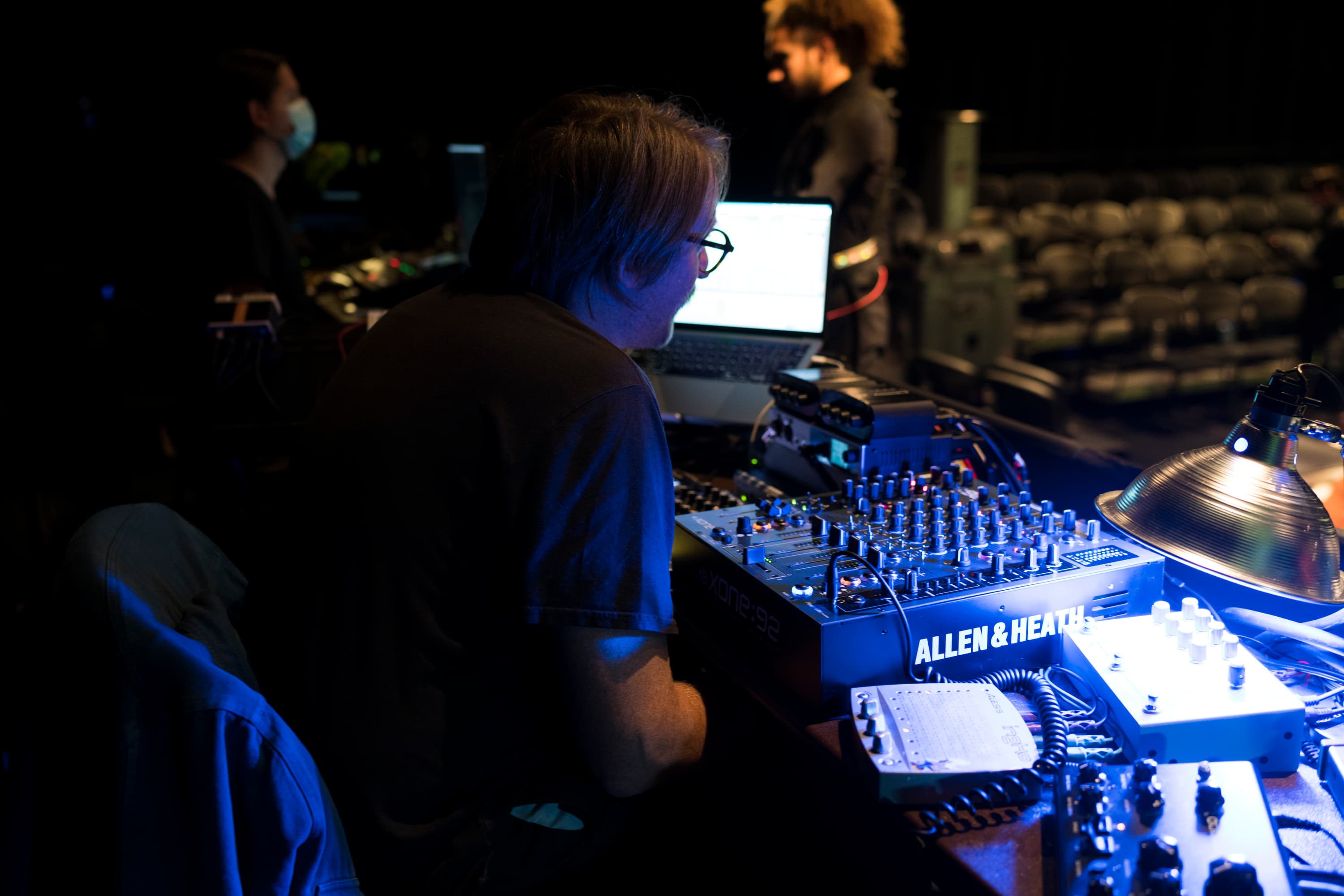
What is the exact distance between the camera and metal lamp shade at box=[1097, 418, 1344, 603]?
99 cm

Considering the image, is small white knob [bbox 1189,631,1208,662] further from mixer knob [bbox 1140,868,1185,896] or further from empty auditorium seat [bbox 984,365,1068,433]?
empty auditorium seat [bbox 984,365,1068,433]

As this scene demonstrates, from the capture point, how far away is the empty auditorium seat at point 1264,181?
8156mm

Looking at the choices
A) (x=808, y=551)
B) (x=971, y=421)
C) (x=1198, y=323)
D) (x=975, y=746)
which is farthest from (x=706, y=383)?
(x=1198, y=323)

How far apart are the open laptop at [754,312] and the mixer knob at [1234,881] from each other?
1390 millimetres

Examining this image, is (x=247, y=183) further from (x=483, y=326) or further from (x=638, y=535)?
(x=638, y=535)

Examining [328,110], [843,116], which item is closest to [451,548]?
[843,116]

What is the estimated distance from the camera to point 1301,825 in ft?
2.95

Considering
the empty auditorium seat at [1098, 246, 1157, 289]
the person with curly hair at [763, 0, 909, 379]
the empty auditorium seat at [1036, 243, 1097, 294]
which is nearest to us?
the person with curly hair at [763, 0, 909, 379]

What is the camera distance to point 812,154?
3.12m

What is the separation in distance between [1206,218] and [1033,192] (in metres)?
1.48

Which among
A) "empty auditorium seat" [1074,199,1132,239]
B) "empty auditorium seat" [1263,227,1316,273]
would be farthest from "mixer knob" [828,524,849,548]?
"empty auditorium seat" [1263,227,1316,273]

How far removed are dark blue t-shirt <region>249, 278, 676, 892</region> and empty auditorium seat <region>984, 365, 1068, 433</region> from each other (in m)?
1.88

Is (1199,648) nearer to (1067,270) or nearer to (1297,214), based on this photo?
(1067,270)

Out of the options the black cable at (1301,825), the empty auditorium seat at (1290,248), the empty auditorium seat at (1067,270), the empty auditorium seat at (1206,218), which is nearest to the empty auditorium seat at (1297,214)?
the empty auditorium seat at (1290,248)
